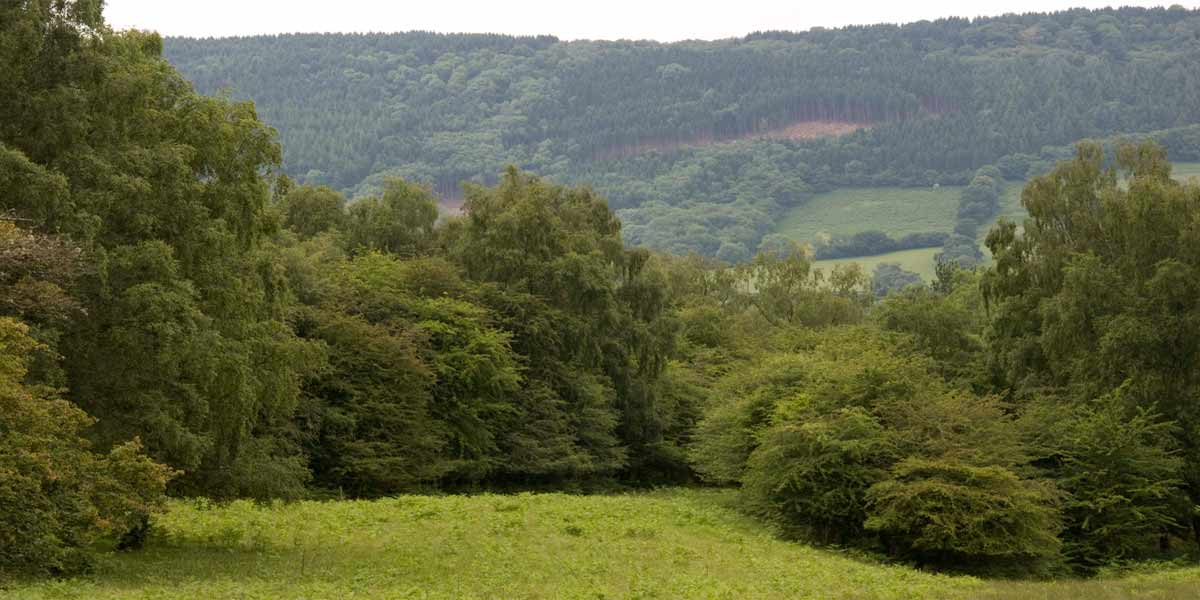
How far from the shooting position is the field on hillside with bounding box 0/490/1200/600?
21.8 meters

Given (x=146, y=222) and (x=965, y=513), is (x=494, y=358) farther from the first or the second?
(x=146, y=222)

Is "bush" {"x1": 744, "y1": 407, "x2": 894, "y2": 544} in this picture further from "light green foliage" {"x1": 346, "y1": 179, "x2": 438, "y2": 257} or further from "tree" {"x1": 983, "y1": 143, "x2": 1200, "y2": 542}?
"light green foliage" {"x1": 346, "y1": 179, "x2": 438, "y2": 257}

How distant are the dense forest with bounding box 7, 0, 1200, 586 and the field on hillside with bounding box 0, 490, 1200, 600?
1.37 metres

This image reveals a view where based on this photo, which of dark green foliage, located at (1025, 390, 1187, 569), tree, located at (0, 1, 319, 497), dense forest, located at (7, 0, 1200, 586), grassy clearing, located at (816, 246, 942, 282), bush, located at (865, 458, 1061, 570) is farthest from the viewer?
grassy clearing, located at (816, 246, 942, 282)

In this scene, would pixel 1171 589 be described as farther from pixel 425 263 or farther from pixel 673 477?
pixel 673 477

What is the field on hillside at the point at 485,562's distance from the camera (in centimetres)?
2183

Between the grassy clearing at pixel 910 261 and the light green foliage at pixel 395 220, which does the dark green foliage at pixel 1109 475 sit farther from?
the grassy clearing at pixel 910 261

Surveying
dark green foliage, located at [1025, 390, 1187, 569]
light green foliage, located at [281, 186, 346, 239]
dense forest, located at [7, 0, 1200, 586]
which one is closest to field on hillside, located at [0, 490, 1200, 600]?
dense forest, located at [7, 0, 1200, 586]

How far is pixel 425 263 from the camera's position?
5288 centimetres

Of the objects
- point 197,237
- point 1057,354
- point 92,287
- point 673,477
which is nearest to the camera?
point 92,287

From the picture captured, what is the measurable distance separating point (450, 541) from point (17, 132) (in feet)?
44.7

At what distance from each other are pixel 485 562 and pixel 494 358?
23.5 m

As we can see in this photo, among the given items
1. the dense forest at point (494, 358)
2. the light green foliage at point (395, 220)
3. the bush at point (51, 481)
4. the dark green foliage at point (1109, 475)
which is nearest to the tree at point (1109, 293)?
the dense forest at point (494, 358)

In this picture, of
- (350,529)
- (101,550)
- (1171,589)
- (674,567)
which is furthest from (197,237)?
(1171,589)
